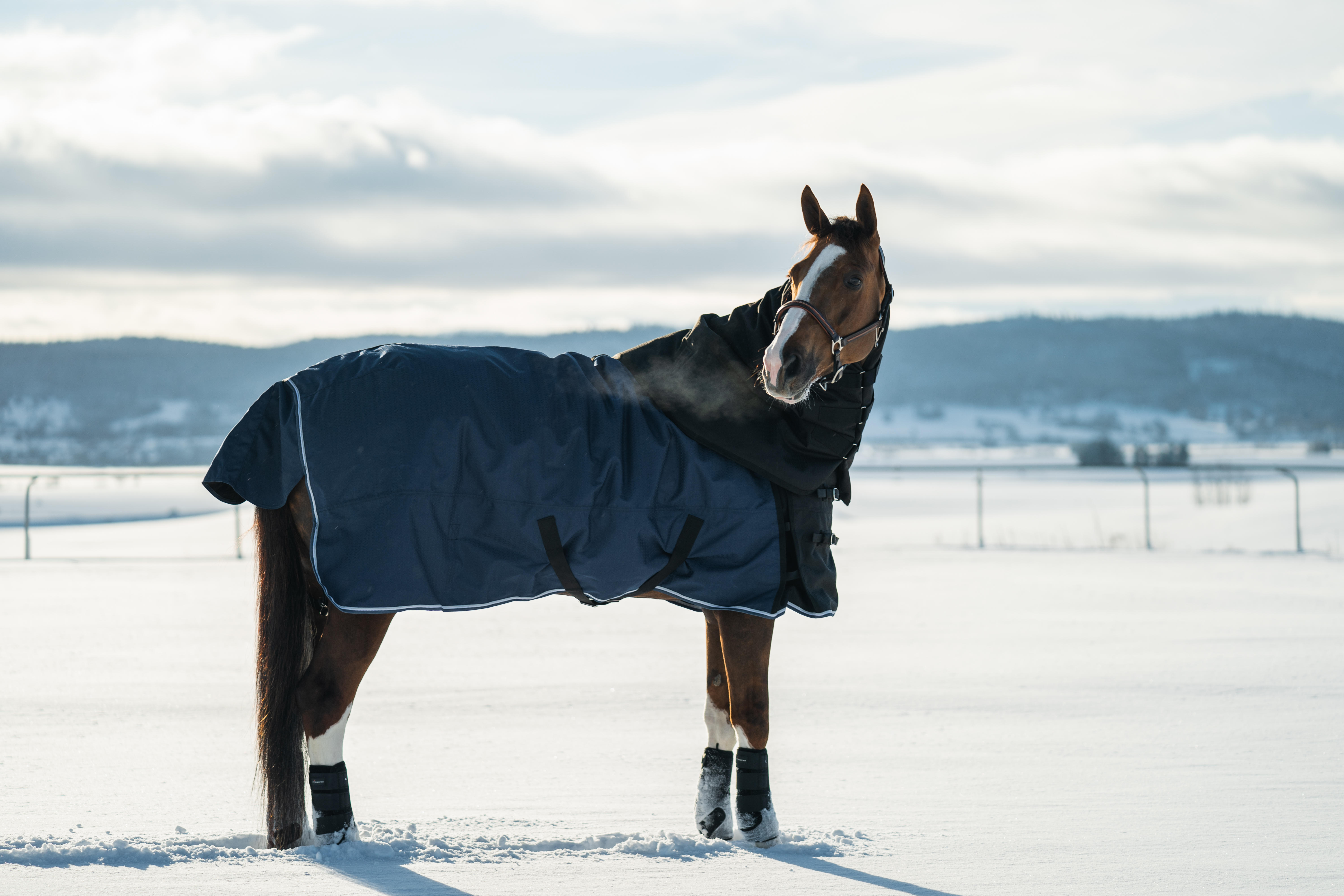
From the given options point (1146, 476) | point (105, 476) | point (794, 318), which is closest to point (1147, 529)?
point (1146, 476)

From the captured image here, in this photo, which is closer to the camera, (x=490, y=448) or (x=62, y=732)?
(x=490, y=448)

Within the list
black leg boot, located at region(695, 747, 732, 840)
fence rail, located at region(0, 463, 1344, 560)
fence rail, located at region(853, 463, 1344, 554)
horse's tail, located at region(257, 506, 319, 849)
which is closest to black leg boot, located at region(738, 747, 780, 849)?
black leg boot, located at region(695, 747, 732, 840)

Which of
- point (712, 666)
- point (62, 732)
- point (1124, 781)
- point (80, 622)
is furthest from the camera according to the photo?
point (80, 622)

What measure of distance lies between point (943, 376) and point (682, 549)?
138m

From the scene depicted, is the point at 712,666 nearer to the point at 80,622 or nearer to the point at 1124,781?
the point at 1124,781

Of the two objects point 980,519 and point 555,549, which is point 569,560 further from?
point 980,519

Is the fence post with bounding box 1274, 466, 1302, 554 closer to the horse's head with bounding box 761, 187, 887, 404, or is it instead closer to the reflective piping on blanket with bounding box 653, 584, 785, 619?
the horse's head with bounding box 761, 187, 887, 404

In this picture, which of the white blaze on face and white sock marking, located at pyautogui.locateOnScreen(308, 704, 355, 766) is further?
white sock marking, located at pyautogui.locateOnScreen(308, 704, 355, 766)

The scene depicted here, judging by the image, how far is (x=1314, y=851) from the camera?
349cm

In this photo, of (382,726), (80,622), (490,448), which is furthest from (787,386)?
(80,622)

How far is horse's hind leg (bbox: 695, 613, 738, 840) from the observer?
3.80m

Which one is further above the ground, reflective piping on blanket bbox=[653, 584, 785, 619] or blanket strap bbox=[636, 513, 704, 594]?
blanket strap bbox=[636, 513, 704, 594]

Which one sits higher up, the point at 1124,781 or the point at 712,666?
the point at 712,666

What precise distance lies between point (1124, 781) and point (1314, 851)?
901 millimetres
